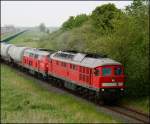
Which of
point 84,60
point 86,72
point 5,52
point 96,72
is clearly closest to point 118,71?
point 96,72

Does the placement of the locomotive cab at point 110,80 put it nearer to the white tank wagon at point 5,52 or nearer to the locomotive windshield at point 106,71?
the locomotive windshield at point 106,71

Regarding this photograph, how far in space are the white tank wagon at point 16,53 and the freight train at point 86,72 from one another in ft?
35.4

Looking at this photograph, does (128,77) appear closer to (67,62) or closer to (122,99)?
(122,99)

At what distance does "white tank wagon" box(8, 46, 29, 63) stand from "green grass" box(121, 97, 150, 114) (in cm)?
2837

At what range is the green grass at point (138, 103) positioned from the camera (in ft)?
112

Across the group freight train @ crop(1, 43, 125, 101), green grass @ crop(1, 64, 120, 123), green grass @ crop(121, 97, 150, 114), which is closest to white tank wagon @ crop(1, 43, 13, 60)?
freight train @ crop(1, 43, 125, 101)

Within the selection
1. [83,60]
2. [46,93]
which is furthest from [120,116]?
[46,93]

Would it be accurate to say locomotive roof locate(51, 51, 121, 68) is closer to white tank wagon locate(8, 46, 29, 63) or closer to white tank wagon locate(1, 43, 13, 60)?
white tank wagon locate(8, 46, 29, 63)

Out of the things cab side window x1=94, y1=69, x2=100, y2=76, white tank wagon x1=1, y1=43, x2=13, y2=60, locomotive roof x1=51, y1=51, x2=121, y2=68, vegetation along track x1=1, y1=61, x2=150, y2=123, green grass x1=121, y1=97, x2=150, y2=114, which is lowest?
vegetation along track x1=1, y1=61, x2=150, y2=123

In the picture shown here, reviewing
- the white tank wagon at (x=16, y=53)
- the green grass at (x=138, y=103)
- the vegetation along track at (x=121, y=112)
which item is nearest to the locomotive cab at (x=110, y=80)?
the vegetation along track at (x=121, y=112)

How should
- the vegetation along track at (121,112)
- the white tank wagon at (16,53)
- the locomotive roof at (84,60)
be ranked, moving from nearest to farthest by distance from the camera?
1. the vegetation along track at (121,112)
2. the locomotive roof at (84,60)
3. the white tank wagon at (16,53)

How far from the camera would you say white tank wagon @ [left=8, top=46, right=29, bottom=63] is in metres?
63.7

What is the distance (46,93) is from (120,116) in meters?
11.2

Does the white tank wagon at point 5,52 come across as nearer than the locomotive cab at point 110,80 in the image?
No
